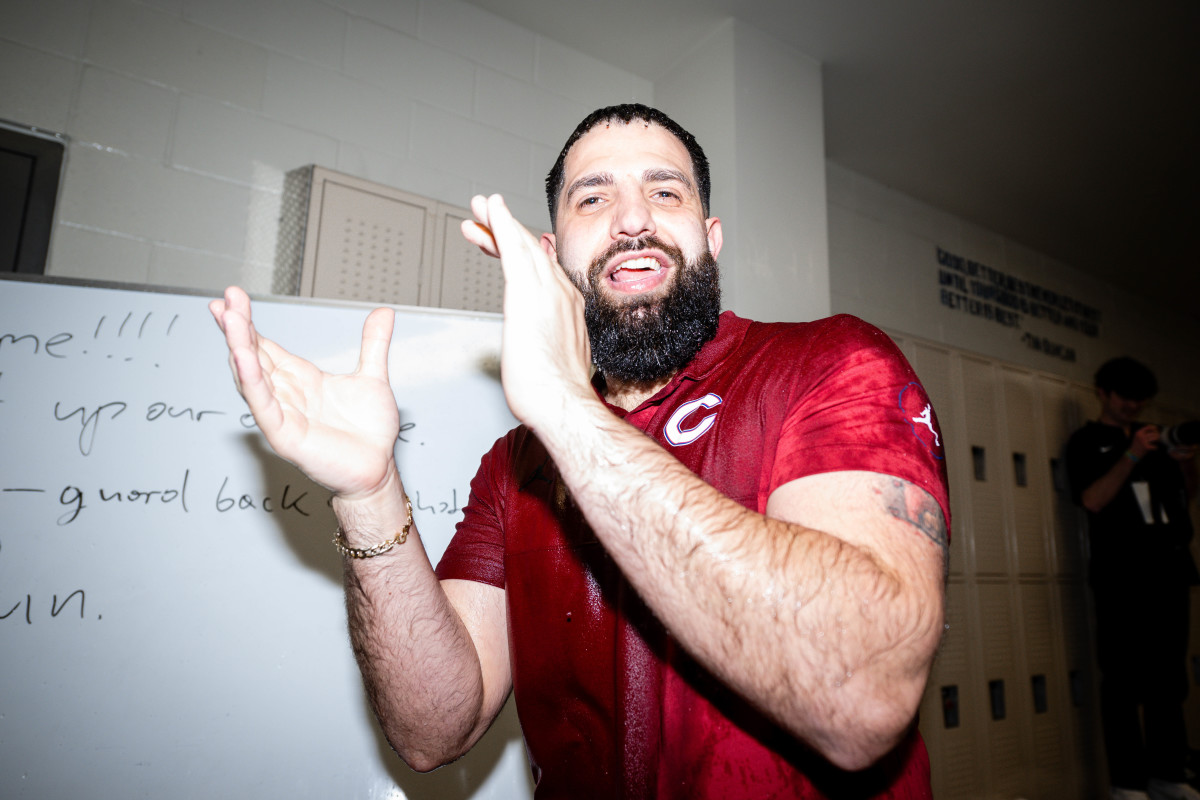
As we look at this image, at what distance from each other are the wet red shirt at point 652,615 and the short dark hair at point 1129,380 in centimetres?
269

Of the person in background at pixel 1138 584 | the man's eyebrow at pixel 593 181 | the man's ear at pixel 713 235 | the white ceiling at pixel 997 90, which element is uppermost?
the white ceiling at pixel 997 90

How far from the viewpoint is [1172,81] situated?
2318 mm

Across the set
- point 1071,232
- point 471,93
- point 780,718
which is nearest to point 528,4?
point 471,93

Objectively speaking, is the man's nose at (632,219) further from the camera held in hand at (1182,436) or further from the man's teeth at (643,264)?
the camera held in hand at (1182,436)

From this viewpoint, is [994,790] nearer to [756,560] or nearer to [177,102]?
[756,560]

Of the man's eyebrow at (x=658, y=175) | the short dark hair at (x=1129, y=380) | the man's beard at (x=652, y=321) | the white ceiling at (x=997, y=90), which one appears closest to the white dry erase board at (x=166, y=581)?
the man's beard at (x=652, y=321)

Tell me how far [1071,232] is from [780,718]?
3705 mm

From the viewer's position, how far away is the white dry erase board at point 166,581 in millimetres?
904

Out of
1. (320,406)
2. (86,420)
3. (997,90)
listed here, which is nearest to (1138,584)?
(997,90)

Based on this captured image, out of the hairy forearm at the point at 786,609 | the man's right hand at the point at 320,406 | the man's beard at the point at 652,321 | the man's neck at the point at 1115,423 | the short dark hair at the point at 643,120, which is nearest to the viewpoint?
the hairy forearm at the point at 786,609

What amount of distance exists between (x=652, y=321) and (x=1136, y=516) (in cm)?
271

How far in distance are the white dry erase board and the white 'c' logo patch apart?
1.77 feet

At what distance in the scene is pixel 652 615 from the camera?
72cm

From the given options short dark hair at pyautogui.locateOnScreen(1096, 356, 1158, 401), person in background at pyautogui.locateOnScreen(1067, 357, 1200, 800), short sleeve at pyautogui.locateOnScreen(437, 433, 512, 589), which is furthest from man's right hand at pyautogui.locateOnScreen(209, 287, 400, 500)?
short dark hair at pyautogui.locateOnScreen(1096, 356, 1158, 401)
